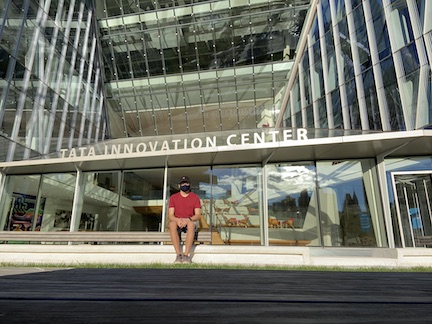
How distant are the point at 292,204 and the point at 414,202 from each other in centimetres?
414

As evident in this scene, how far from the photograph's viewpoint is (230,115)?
89.2ft

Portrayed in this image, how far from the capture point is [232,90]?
25.7 meters

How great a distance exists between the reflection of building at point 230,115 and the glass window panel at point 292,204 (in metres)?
0.04

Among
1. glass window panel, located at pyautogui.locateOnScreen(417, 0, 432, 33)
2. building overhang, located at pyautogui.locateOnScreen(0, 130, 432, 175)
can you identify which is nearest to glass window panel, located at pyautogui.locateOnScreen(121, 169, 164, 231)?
building overhang, located at pyautogui.locateOnScreen(0, 130, 432, 175)

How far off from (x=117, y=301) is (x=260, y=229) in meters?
8.86

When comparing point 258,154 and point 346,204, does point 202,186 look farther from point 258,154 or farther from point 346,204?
point 346,204

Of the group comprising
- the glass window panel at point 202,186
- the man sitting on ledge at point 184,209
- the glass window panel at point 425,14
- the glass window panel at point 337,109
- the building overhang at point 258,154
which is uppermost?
the glass window panel at point 425,14

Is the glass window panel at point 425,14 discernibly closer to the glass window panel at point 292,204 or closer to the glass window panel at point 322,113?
the glass window panel at point 322,113

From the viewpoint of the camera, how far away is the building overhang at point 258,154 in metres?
8.51

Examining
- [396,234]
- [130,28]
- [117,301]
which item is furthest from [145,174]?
[130,28]

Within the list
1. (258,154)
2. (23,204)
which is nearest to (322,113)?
(258,154)

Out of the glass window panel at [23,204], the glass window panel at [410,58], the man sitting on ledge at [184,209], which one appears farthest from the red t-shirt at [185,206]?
the glass window panel at [410,58]

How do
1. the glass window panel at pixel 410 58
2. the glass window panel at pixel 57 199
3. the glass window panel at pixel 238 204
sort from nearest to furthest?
the glass window panel at pixel 238 204 → the glass window panel at pixel 57 199 → the glass window panel at pixel 410 58

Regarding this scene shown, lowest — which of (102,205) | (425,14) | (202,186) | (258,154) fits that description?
(102,205)
